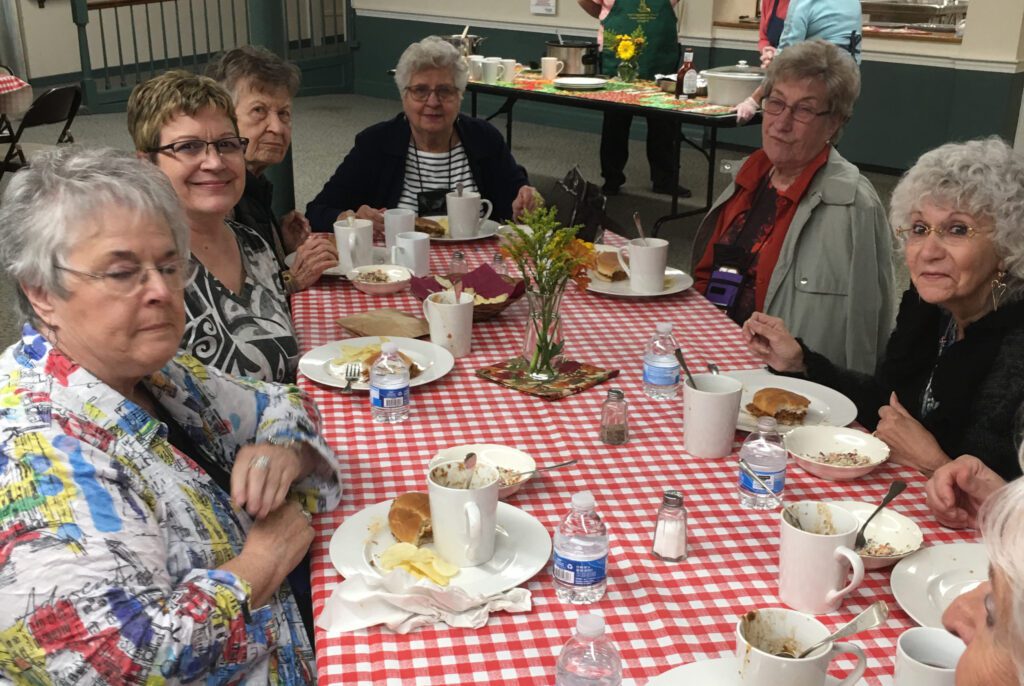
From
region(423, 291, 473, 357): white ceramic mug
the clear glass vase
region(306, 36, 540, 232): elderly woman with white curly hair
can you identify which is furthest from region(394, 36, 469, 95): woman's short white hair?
the clear glass vase

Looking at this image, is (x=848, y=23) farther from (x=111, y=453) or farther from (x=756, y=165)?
(x=111, y=453)

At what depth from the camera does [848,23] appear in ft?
17.5

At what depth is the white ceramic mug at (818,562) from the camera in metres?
1.30

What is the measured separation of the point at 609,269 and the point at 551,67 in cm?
375

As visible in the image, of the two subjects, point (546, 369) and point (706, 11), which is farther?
point (706, 11)

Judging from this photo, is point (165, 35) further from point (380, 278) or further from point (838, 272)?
point (838, 272)

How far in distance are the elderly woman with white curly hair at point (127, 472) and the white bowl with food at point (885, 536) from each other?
82cm

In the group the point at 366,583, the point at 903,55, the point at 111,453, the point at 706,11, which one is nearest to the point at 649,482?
the point at 366,583

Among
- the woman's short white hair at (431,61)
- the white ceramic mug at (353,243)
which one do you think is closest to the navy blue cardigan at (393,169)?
the woman's short white hair at (431,61)

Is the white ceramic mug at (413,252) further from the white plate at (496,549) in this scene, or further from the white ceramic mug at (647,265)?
the white plate at (496,549)

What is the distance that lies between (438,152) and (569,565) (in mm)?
2568

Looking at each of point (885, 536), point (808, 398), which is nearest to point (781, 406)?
point (808, 398)

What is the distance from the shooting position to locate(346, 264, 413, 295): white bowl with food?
264cm

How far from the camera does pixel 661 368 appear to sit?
6.66 ft
